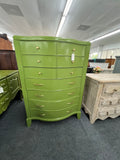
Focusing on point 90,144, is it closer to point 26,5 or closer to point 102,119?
point 102,119

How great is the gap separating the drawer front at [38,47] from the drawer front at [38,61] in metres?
0.05

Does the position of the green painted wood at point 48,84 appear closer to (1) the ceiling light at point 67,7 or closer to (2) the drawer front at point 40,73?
(2) the drawer front at point 40,73

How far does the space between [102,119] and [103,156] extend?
0.56 meters

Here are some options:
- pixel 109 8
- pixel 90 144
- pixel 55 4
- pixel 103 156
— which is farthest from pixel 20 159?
pixel 109 8

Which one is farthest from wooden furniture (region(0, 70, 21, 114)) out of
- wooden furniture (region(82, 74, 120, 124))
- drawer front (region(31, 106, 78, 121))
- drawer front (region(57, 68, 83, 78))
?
wooden furniture (region(82, 74, 120, 124))

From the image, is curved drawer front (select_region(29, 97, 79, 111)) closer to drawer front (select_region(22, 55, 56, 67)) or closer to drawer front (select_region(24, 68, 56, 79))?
drawer front (select_region(24, 68, 56, 79))

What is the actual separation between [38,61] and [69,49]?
45 cm

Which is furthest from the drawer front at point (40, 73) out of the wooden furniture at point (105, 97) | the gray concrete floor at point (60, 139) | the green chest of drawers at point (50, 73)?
the gray concrete floor at point (60, 139)

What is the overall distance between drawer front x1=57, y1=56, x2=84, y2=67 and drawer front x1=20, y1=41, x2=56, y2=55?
125 mm

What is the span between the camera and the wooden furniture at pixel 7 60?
1648 mm

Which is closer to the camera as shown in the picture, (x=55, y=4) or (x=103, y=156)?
(x=103, y=156)

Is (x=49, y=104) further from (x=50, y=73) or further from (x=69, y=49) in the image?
(x=69, y=49)

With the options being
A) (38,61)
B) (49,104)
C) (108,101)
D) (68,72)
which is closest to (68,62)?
(68,72)

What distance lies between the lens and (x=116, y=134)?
3.81 feet
